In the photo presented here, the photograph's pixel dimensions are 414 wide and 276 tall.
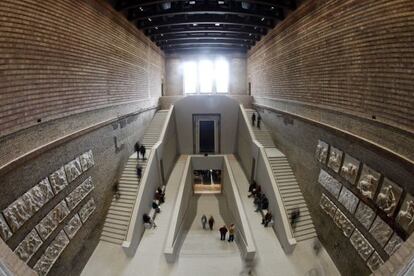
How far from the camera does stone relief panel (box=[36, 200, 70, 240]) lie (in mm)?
6714

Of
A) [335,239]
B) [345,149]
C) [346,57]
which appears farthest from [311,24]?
[335,239]

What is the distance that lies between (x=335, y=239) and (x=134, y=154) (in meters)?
9.65

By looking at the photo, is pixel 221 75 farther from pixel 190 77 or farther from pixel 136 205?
pixel 136 205

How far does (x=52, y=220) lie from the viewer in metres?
7.14

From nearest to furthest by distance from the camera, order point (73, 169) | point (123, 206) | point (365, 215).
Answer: point (365, 215), point (73, 169), point (123, 206)

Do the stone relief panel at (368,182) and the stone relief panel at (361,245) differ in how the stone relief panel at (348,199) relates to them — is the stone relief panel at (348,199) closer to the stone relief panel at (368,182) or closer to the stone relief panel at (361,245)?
the stone relief panel at (368,182)

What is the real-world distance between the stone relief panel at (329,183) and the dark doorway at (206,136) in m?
10.4

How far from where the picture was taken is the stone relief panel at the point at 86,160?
8.92m

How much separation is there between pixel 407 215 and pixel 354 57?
4.33 meters

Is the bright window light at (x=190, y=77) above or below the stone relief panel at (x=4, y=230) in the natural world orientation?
above

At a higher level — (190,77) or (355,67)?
(190,77)

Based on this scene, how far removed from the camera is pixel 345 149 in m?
8.17

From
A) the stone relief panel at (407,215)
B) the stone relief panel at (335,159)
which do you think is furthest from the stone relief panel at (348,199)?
the stone relief panel at (407,215)

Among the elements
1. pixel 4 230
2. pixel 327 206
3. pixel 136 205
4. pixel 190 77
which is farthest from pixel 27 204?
pixel 190 77
